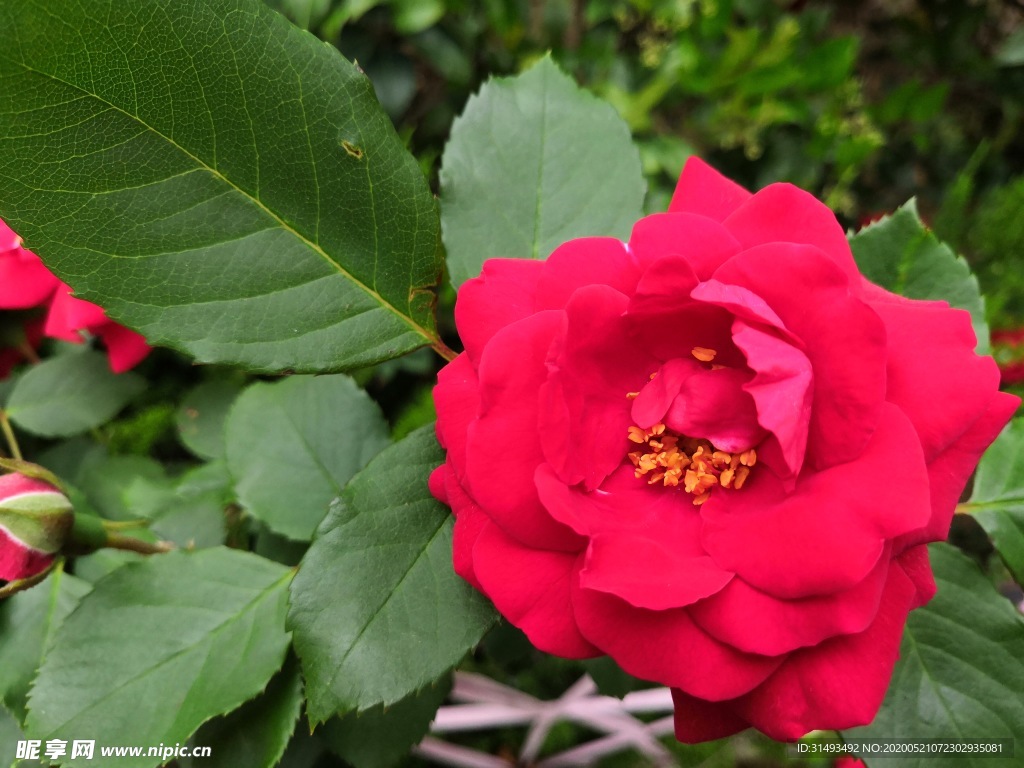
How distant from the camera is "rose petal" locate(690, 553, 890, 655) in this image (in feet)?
1.05

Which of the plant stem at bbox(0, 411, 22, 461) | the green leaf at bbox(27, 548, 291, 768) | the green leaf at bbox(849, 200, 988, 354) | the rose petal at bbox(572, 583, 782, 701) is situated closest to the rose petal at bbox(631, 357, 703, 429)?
the rose petal at bbox(572, 583, 782, 701)

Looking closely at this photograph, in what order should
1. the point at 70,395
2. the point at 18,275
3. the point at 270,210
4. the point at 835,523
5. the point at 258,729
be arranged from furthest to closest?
1. the point at 70,395
2. the point at 18,275
3. the point at 258,729
4. the point at 270,210
5. the point at 835,523

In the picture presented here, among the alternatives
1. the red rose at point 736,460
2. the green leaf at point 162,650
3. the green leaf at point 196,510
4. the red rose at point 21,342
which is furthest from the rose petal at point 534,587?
the red rose at point 21,342

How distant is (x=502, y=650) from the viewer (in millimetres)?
712

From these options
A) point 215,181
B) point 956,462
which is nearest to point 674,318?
point 956,462

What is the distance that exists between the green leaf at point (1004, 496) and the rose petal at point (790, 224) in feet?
0.88

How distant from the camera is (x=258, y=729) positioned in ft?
1.76

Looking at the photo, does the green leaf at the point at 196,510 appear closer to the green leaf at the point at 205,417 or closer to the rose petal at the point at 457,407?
the green leaf at the point at 205,417

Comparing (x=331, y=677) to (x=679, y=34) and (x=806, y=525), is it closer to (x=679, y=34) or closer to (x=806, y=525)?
(x=806, y=525)

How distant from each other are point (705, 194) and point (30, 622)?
639mm

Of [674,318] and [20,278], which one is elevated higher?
[674,318]

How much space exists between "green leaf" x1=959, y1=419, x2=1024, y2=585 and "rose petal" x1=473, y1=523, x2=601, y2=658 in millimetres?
338

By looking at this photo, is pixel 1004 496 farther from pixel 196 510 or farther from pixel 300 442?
pixel 196 510

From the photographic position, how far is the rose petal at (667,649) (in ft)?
1.09
